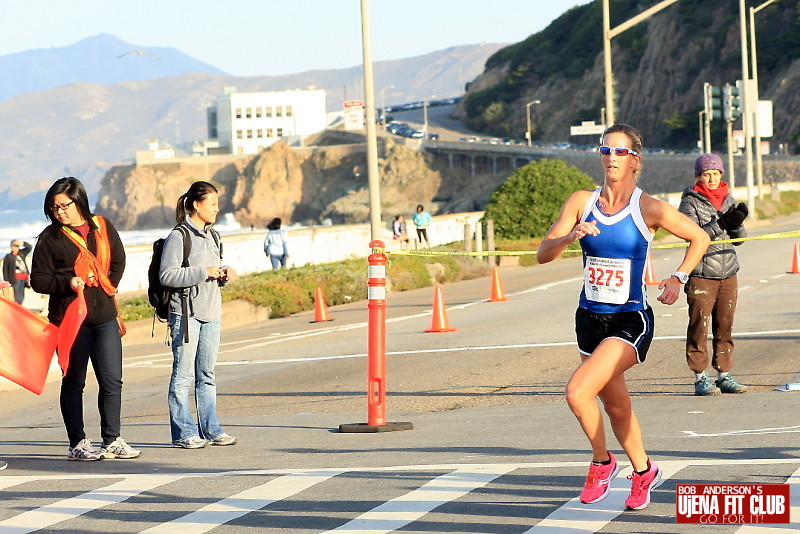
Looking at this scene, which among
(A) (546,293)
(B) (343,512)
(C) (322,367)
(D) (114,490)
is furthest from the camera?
(A) (546,293)

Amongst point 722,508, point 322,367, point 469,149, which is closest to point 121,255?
point 722,508

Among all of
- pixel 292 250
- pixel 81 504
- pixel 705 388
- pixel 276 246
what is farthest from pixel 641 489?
pixel 292 250

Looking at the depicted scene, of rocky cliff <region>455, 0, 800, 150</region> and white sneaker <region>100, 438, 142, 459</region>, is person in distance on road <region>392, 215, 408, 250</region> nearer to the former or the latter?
white sneaker <region>100, 438, 142, 459</region>

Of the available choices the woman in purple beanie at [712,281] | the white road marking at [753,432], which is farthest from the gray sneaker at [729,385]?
the white road marking at [753,432]

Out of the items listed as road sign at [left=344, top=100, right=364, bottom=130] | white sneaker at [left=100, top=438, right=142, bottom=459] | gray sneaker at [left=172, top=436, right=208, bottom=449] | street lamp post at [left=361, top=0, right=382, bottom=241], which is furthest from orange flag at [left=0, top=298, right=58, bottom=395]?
road sign at [left=344, top=100, right=364, bottom=130]

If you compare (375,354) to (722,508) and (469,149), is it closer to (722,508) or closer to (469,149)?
(722,508)

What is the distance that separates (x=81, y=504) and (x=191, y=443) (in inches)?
85.5

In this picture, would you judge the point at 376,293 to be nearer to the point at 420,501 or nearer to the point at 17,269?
the point at 420,501

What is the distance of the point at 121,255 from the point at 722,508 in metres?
5.12

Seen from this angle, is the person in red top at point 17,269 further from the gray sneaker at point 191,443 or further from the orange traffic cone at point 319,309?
the gray sneaker at point 191,443

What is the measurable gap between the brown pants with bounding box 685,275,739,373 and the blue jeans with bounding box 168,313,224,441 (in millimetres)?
4112

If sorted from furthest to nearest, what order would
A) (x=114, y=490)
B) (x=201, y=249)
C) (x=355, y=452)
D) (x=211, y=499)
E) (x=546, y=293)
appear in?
(x=546, y=293) → (x=201, y=249) → (x=355, y=452) → (x=114, y=490) → (x=211, y=499)

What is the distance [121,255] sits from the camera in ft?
31.5

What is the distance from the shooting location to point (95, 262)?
938cm
